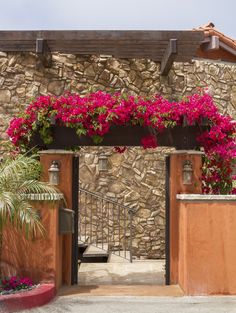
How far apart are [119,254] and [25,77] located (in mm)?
5419

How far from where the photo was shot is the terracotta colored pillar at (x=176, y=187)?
8164 millimetres

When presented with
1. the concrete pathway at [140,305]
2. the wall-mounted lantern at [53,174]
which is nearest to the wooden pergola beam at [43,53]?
the wall-mounted lantern at [53,174]

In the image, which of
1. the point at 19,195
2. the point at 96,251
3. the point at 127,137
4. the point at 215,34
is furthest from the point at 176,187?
the point at 215,34

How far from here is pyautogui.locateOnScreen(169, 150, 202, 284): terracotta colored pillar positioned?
8164mm

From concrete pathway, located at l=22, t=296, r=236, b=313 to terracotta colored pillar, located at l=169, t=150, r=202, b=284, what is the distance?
3.47 ft

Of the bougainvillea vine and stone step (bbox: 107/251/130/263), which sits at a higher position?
the bougainvillea vine

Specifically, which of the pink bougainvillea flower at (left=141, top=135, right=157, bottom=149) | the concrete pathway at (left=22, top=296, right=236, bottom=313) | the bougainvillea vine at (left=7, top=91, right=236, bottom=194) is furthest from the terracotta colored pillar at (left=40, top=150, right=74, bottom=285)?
the pink bougainvillea flower at (left=141, top=135, right=157, bottom=149)

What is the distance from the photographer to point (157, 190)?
1387 centimetres

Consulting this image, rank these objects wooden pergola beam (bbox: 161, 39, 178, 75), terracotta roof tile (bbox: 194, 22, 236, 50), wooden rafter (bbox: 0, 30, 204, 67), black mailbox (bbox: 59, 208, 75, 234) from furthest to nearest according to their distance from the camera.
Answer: terracotta roof tile (bbox: 194, 22, 236, 50) → wooden rafter (bbox: 0, 30, 204, 67) → wooden pergola beam (bbox: 161, 39, 178, 75) → black mailbox (bbox: 59, 208, 75, 234)

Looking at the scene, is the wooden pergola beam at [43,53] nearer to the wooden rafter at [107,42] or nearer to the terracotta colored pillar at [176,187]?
the wooden rafter at [107,42]

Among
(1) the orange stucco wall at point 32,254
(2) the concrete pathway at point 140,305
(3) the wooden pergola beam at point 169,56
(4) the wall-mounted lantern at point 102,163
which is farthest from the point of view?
(4) the wall-mounted lantern at point 102,163

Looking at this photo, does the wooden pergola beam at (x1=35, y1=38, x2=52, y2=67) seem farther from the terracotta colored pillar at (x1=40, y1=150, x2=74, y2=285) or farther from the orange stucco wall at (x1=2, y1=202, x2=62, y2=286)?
the orange stucco wall at (x1=2, y1=202, x2=62, y2=286)

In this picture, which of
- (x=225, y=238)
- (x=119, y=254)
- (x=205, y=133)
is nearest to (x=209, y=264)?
(x=225, y=238)

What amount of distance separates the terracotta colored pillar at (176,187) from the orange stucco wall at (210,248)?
0.73 m
